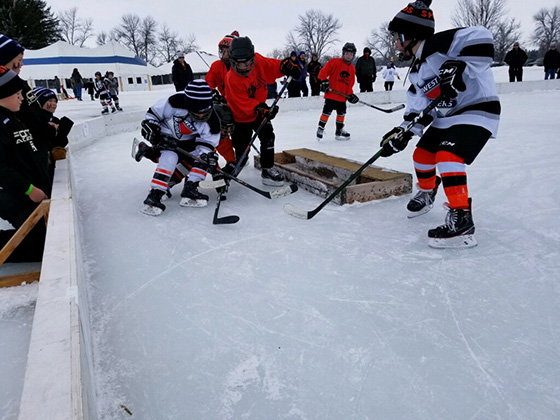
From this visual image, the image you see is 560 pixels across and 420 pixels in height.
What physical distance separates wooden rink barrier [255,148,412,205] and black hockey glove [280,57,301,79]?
73 centimetres

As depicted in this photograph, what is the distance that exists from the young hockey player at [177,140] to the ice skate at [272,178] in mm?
618

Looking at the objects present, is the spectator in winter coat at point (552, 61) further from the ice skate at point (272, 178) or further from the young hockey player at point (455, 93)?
the young hockey player at point (455, 93)

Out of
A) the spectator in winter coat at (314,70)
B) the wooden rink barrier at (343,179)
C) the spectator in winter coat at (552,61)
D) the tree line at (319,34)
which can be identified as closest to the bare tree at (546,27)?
the tree line at (319,34)

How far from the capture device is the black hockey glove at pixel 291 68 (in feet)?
Result: 10.8

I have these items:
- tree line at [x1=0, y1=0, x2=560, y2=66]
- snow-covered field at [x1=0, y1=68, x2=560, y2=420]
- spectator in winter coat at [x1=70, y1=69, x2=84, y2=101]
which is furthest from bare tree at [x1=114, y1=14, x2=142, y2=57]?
snow-covered field at [x1=0, y1=68, x2=560, y2=420]

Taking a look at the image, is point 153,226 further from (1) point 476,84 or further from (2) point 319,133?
(2) point 319,133

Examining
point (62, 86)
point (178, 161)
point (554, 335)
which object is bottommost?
point (554, 335)

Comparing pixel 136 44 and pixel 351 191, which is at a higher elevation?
pixel 136 44

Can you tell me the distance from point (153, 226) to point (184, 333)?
1276mm

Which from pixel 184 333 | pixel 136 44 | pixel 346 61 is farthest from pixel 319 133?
pixel 136 44

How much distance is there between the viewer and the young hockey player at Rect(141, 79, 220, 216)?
2918mm

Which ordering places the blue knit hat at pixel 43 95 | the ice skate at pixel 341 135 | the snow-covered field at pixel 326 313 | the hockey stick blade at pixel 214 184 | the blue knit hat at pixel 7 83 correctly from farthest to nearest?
the ice skate at pixel 341 135 < the blue knit hat at pixel 43 95 < the hockey stick blade at pixel 214 184 < the blue knit hat at pixel 7 83 < the snow-covered field at pixel 326 313

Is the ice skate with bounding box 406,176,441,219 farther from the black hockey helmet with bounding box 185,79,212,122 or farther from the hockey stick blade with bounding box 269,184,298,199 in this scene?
the black hockey helmet with bounding box 185,79,212,122

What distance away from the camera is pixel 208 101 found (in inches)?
111
